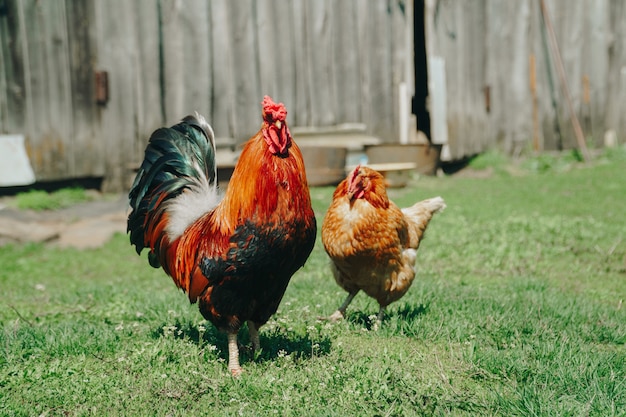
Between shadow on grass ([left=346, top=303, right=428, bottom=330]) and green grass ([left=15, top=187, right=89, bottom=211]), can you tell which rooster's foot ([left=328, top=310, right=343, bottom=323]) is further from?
green grass ([left=15, top=187, right=89, bottom=211])

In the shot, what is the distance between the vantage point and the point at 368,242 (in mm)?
5000

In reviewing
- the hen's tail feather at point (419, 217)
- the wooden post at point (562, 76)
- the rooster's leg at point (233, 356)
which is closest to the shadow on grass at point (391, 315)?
the hen's tail feather at point (419, 217)

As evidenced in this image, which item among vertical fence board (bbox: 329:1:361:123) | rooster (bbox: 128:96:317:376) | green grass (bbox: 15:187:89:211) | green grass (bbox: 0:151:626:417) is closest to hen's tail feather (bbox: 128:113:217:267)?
rooster (bbox: 128:96:317:376)

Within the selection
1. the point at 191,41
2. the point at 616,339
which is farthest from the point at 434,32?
the point at 616,339

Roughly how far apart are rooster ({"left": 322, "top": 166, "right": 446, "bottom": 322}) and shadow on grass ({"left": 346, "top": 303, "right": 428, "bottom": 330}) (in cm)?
8

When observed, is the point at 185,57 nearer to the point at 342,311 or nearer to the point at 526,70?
the point at 342,311

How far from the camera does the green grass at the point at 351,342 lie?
3.64 meters

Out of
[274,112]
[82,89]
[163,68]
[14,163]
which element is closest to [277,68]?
[163,68]

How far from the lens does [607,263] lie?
716 centimetres

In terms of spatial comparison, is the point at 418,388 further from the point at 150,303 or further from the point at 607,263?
the point at 607,263

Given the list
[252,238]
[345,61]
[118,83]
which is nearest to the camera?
[252,238]

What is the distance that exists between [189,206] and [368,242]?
135 cm

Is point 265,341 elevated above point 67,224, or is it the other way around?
point 67,224

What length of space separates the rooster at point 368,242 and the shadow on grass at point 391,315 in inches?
3.1
